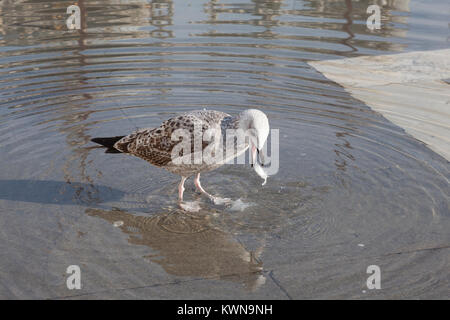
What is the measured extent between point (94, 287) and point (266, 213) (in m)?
2.08

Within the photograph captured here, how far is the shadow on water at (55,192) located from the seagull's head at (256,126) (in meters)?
1.86

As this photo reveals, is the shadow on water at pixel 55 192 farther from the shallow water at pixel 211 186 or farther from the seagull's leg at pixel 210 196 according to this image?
the seagull's leg at pixel 210 196

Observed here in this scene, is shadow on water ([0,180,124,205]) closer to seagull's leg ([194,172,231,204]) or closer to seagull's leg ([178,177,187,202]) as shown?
seagull's leg ([178,177,187,202])

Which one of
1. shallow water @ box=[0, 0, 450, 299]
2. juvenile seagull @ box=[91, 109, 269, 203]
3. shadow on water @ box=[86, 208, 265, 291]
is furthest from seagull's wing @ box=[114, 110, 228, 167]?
shadow on water @ box=[86, 208, 265, 291]

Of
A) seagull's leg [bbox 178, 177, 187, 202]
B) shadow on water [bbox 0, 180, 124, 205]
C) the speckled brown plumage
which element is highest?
the speckled brown plumage

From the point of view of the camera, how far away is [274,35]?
13648mm

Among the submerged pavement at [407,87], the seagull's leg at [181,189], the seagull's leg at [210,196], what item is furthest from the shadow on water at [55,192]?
the submerged pavement at [407,87]

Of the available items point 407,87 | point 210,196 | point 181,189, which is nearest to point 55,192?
point 181,189

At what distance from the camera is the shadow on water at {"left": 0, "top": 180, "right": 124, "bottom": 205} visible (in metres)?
7.00

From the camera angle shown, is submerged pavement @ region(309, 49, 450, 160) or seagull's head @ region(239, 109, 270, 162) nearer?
seagull's head @ region(239, 109, 270, 162)

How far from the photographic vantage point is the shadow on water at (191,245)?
18.8 ft

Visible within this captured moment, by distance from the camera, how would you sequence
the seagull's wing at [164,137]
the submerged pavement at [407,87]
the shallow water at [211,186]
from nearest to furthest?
1. the shallow water at [211,186]
2. the seagull's wing at [164,137]
3. the submerged pavement at [407,87]

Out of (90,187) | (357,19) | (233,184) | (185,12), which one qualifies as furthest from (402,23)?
(90,187)

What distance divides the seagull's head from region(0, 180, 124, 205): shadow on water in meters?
1.86
